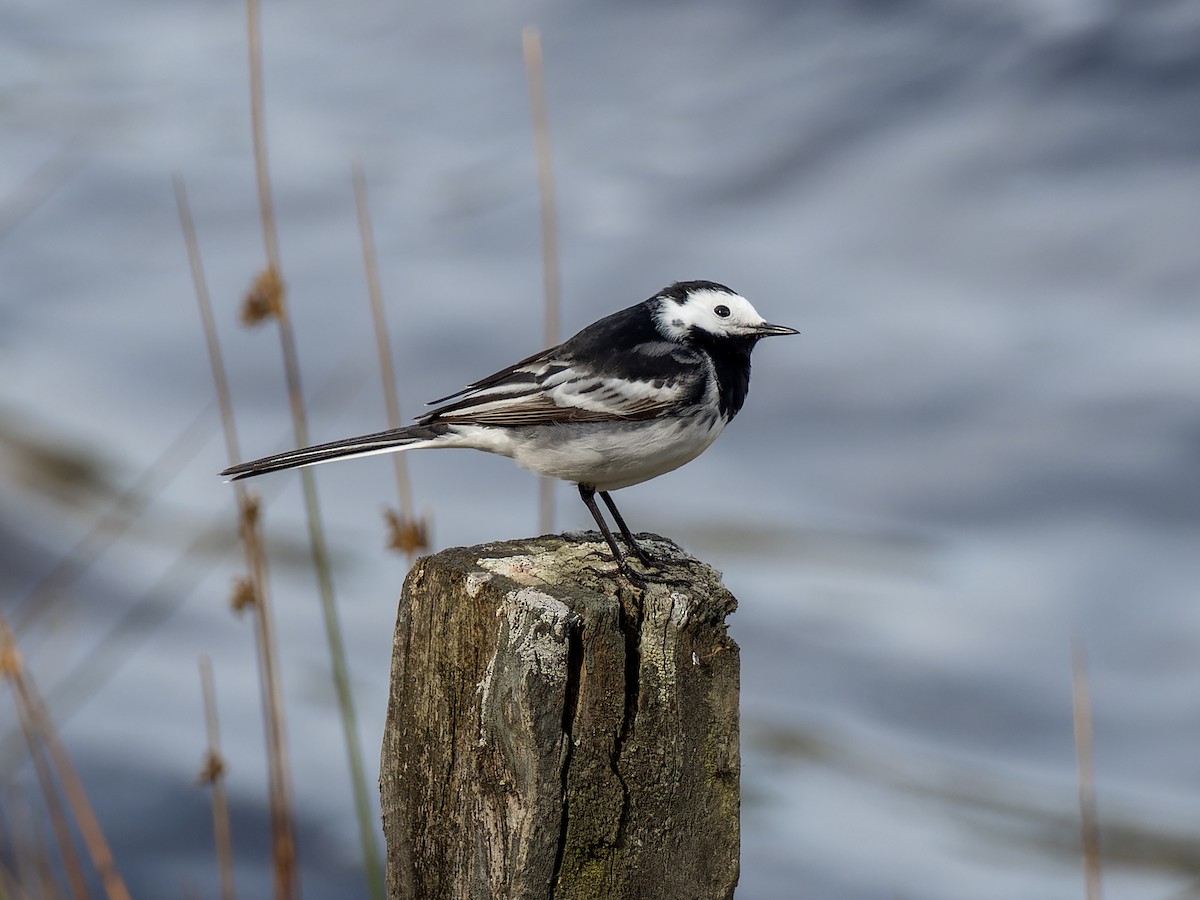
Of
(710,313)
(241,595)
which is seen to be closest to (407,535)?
(241,595)

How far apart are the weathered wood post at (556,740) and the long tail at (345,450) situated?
0.79m

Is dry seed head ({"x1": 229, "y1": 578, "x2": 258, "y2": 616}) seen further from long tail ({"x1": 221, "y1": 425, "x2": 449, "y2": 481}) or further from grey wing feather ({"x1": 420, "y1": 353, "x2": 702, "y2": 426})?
grey wing feather ({"x1": 420, "y1": 353, "x2": 702, "y2": 426})

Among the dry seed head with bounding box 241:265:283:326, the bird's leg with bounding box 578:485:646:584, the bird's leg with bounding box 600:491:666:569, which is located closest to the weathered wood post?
the bird's leg with bounding box 578:485:646:584

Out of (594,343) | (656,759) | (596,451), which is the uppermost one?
(594,343)

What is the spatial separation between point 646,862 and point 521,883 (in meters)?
0.24

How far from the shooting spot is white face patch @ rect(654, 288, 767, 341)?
3924 mm

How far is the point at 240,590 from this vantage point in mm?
2854

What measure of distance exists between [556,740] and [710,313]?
1.99m

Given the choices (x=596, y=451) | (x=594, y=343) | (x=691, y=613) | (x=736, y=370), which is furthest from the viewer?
(x=736, y=370)

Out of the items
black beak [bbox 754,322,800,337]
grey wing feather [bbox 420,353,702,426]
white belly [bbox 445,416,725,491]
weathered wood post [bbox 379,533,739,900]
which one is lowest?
weathered wood post [bbox 379,533,739,900]

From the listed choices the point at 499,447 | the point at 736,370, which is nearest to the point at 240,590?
the point at 499,447

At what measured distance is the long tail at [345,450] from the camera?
3.13 metres

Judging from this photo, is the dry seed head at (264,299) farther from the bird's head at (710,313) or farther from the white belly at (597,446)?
the bird's head at (710,313)

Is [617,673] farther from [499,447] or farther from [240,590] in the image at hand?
[499,447]
